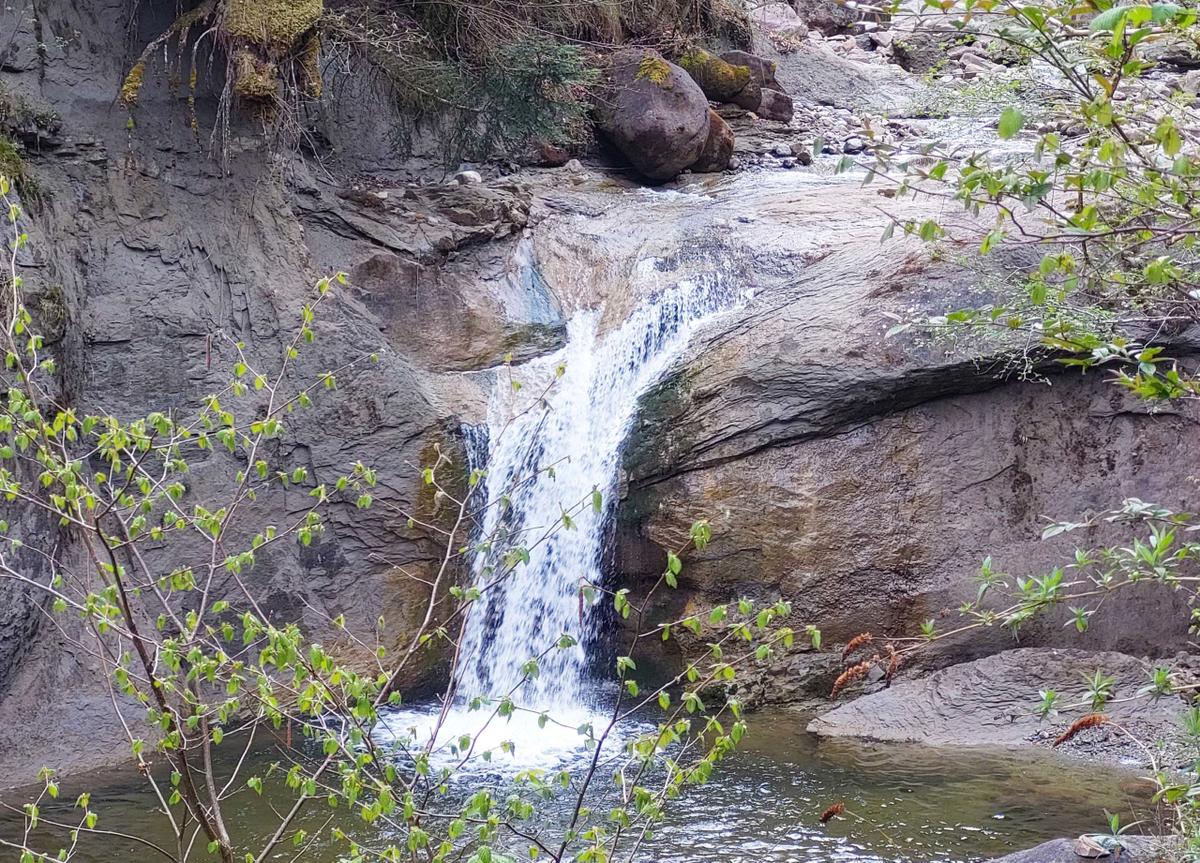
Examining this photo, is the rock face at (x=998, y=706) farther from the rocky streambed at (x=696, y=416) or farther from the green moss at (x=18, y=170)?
the green moss at (x=18, y=170)

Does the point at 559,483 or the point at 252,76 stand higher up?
the point at 252,76

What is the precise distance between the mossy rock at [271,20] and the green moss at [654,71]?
4.07 m

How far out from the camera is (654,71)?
36.7ft

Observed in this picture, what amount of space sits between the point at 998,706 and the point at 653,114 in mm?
6436

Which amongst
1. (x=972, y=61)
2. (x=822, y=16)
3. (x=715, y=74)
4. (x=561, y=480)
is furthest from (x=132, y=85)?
(x=822, y=16)

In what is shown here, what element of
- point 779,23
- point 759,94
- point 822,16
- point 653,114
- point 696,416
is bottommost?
point 696,416

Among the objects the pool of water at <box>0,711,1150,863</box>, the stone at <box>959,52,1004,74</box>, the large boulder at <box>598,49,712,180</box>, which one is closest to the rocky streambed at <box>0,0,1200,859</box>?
the pool of water at <box>0,711,1150,863</box>

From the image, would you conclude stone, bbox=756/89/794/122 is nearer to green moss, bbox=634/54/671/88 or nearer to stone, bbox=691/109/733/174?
stone, bbox=691/109/733/174

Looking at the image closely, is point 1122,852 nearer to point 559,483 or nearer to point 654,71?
point 559,483

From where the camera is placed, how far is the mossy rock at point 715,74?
12865 mm

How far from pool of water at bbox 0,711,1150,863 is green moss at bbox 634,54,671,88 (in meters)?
6.70

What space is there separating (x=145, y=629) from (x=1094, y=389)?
19.8ft

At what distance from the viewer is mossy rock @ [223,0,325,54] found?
7699 millimetres

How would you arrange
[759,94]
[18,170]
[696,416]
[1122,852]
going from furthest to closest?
[759,94], [696,416], [18,170], [1122,852]
